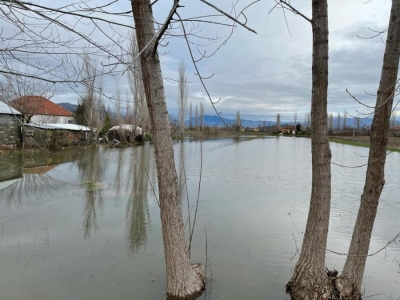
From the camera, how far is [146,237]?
17.4ft

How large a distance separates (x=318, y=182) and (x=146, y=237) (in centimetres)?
301

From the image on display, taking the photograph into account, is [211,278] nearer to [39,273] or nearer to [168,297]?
[168,297]

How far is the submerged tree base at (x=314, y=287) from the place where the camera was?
3.26m

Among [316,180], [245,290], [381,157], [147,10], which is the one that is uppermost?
[147,10]

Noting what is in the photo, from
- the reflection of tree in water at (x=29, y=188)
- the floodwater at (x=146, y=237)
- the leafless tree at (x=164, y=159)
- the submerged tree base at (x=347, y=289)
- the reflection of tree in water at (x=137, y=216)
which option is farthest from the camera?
the reflection of tree in water at (x=29, y=188)

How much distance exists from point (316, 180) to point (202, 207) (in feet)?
13.5

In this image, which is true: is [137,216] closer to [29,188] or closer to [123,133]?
[29,188]

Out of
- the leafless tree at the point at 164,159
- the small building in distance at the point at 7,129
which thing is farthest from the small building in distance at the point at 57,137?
the leafless tree at the point at 164,159

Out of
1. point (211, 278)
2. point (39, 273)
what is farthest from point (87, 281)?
point (211, 278)

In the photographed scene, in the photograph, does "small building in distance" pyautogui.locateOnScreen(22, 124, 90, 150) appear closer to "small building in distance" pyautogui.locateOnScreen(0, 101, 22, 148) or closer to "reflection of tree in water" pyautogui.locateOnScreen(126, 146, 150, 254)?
"small building in distance" pyautogui.locateOnScreen(0, 101, 22, 148)

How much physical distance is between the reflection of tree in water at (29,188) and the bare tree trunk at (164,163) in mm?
5302

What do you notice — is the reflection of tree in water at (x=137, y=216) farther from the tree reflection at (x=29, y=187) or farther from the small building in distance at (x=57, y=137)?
the small building in distance at (x=57, y=137)

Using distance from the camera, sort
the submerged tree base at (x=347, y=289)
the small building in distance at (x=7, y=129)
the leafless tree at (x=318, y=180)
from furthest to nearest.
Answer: the small building in distance at (x=7, y=129), the submerged tree base at (x=347, y=289), the leafless tree at (x=318, y=180)

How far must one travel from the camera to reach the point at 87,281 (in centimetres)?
380
